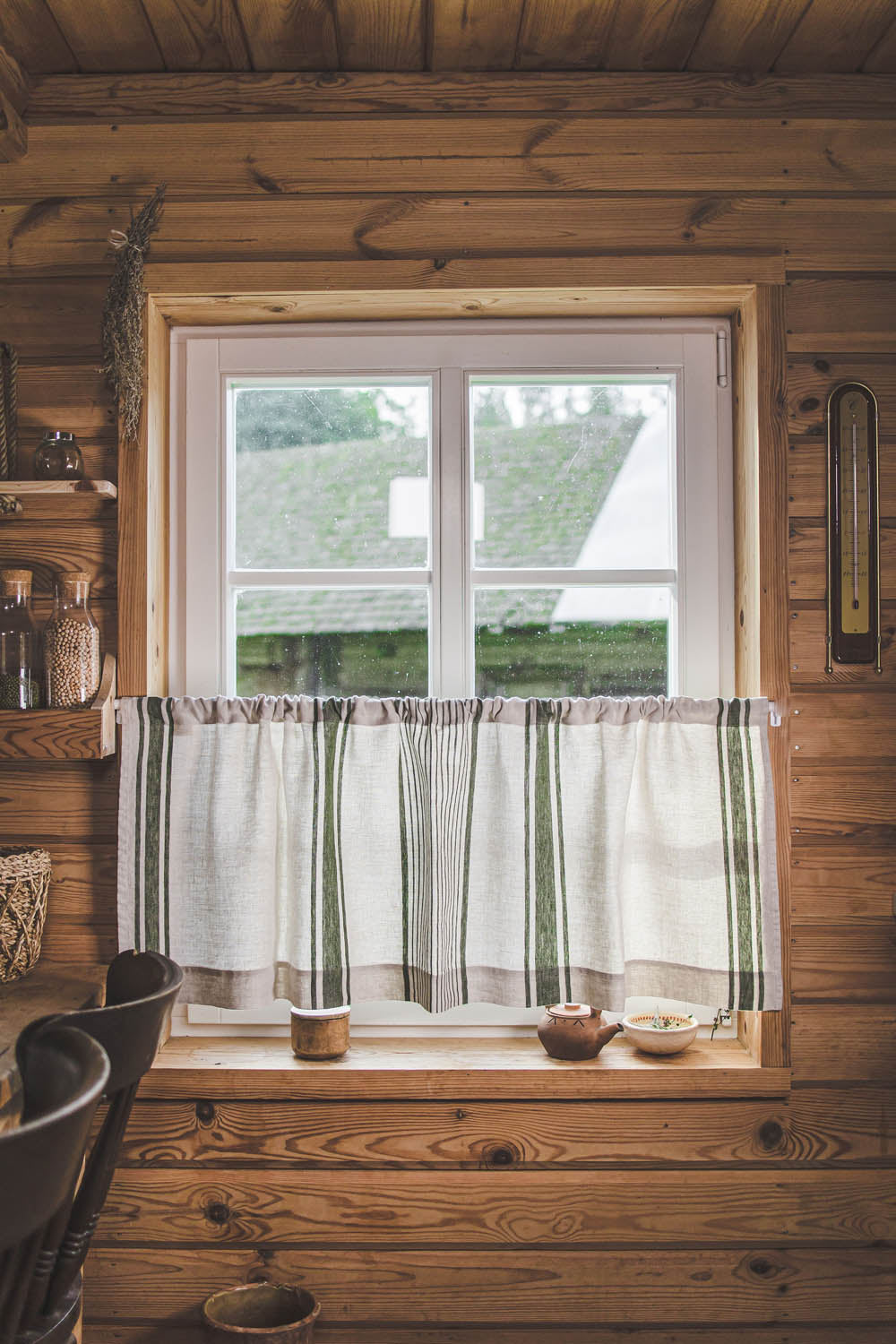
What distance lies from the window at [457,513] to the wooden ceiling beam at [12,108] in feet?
1.49

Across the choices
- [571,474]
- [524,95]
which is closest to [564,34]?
[524,95]

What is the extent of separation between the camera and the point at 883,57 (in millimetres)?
1876

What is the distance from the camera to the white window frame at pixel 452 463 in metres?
1.99

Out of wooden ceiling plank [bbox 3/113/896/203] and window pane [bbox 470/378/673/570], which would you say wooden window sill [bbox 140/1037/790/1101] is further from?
wooden ceiling plank [bbox 3/113/896/203]

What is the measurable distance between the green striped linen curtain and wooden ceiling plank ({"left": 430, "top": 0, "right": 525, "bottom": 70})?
1.24 m

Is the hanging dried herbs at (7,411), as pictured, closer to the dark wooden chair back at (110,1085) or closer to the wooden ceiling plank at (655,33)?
the dark wooden chair back at (110,1085)

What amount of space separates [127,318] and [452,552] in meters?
0.76

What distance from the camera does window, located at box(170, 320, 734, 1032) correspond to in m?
2.00

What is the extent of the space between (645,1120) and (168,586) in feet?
4.60

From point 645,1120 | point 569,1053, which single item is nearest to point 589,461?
point 569,1053

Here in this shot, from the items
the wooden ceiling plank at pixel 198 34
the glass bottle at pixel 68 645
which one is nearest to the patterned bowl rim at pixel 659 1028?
the glass bottle at pixel 68 645

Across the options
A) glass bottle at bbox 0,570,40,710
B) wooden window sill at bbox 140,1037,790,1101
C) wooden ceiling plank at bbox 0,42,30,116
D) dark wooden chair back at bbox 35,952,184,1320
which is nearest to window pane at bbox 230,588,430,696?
glass bottle at bbox 0,570,40,710

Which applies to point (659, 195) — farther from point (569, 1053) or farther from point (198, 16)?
point (569, 1053)

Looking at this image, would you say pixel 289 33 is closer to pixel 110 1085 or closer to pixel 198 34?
pixel 198 34
